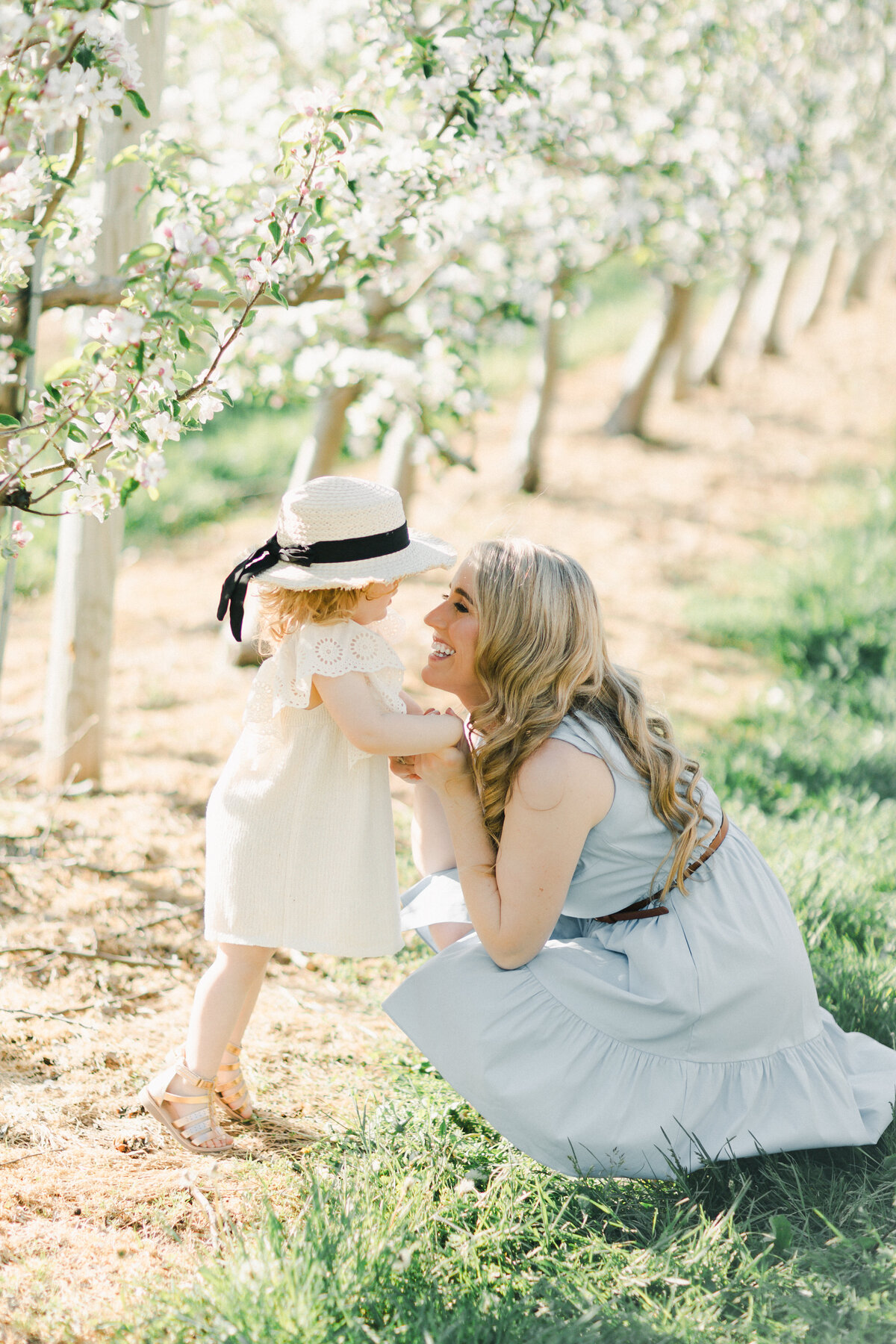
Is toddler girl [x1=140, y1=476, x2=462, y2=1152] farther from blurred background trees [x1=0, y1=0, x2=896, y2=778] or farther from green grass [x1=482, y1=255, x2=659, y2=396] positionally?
green grass [x1=482, y1=255, x2=659, y2=396]

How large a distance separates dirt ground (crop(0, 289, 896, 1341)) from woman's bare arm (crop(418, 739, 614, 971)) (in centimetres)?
61

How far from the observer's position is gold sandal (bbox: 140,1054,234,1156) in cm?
225

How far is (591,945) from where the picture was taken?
2246 millimetres

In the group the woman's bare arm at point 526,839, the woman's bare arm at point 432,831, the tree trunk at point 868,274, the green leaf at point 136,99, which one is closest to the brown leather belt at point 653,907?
the woman's bare arm at point 526,839

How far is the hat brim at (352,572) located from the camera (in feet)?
6.79

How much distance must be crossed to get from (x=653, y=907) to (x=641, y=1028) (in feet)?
0.78

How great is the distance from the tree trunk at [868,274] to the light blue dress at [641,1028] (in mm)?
17113

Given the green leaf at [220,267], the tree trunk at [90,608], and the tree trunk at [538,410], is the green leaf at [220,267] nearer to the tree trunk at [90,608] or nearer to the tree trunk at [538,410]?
the tree trunk at [90,608]

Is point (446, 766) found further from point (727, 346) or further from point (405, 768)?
point (727, 346)

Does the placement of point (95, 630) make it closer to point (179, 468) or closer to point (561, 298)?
point (561, 298)

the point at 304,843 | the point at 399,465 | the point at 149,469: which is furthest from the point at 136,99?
the point at 399,465

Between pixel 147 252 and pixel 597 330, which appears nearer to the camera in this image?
pixel 147 252

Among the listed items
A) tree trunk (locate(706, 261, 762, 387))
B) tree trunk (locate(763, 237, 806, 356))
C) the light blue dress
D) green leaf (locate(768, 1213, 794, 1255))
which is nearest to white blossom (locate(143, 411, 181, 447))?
the light blue dress

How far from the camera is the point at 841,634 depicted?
5.72 metres
